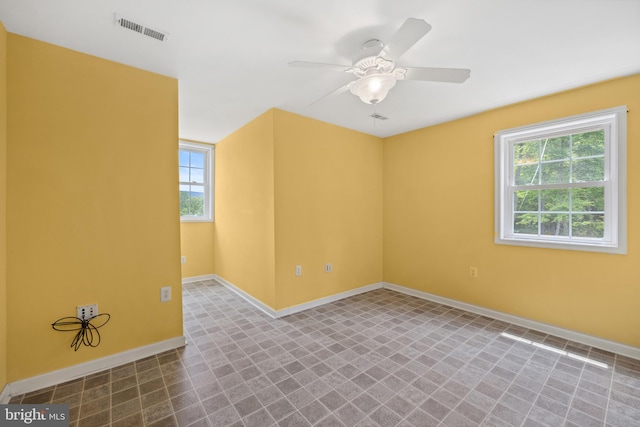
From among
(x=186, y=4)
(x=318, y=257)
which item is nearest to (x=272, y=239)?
(x=318, y=257)

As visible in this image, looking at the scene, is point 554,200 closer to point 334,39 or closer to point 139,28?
point 334,39

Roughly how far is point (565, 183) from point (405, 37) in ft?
8.24

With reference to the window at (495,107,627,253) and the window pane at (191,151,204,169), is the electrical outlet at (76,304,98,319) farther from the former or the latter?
the window at (495,107,627,253)

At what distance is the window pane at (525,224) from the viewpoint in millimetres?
2886

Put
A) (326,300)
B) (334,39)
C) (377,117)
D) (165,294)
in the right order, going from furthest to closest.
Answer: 1. (326,300)
2. (377,117)
3. (165,294)
4. (334,39)

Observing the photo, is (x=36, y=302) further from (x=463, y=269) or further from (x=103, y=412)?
(x=463, y=269)

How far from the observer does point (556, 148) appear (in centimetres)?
273

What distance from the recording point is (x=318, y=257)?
3.45 metres

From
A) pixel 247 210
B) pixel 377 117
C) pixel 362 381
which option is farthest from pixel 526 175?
pixel 247 210

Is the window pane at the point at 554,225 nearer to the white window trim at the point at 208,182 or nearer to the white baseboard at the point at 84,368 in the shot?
the white baseboard at the point at 84,368

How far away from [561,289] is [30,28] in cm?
489

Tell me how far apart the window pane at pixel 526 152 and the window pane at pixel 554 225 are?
0.64 metres

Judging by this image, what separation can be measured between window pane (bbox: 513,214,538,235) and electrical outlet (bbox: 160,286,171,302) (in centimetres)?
377

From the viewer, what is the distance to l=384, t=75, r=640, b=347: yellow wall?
7.52ft
